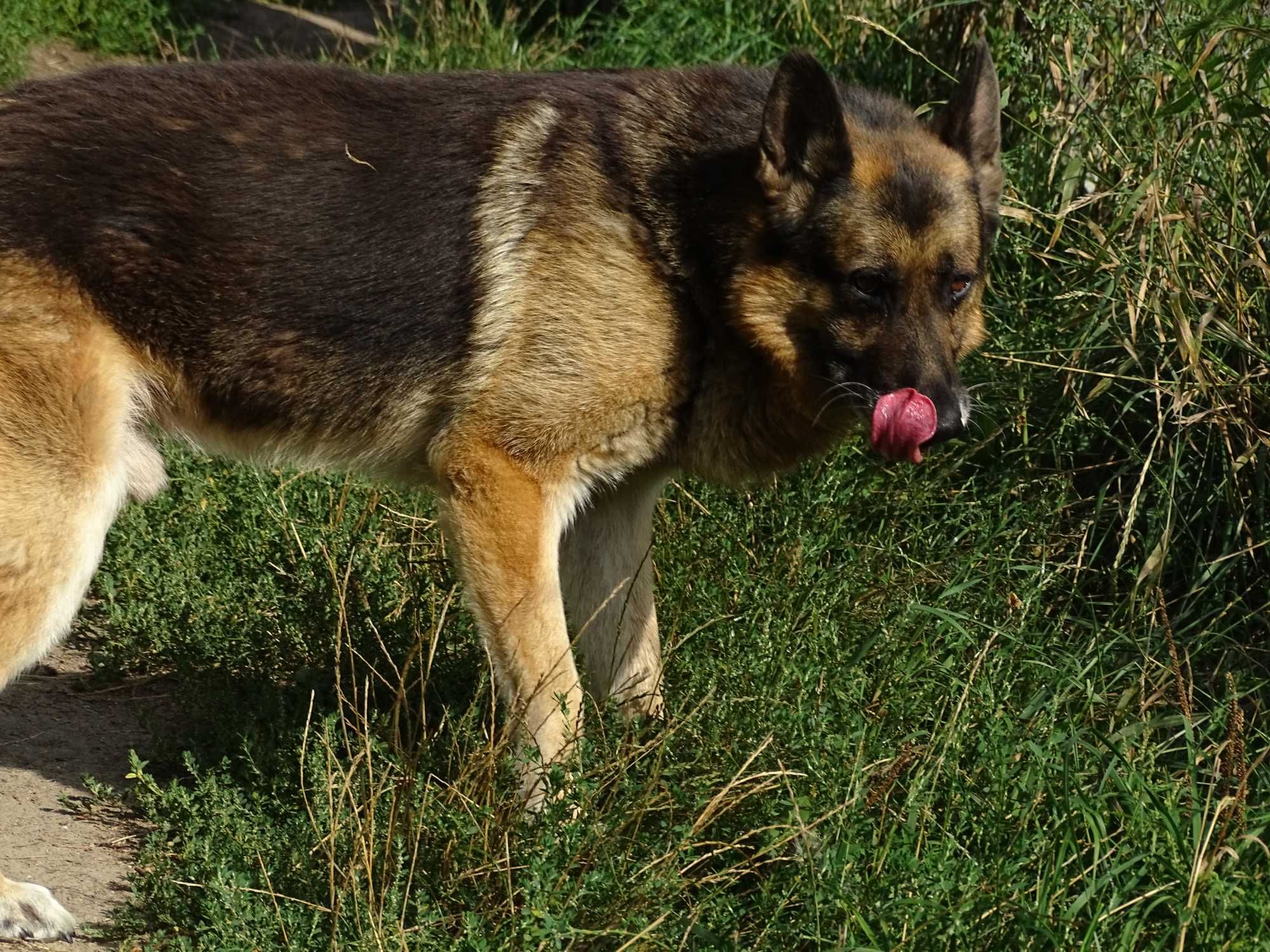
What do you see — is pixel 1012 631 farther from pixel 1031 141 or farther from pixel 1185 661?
pixel 1031 141

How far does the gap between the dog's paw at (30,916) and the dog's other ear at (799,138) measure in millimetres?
2373

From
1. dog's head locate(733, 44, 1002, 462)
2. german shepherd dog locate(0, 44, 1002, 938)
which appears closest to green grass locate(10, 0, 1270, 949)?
german shepherd dog locate(0, 44, 1002, 938)

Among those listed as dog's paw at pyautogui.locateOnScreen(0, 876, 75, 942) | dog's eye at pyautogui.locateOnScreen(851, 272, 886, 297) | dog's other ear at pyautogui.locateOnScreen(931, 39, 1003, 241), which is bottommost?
dog's paw at pyautogui.locateOnScreen(0, 876, 75, 942)

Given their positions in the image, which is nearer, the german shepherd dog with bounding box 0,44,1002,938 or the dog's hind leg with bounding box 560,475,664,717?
the german shepherd dog with bounding box 0,44,1002,938

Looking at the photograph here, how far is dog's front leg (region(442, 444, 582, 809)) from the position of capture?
3.59 metres

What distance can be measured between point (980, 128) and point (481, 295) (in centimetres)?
139

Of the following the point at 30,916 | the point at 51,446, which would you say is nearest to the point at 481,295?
the point at 51,446

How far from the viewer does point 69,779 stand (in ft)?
13.6

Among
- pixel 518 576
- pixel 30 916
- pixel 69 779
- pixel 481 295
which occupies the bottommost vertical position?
pixel 69 779

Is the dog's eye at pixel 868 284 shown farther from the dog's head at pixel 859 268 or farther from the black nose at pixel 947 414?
the black nose at pixel 947 414

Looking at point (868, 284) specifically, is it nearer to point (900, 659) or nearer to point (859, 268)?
point (859, 268)

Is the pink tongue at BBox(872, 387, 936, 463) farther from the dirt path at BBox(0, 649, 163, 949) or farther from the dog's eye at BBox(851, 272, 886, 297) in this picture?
the dirt path at BBox(0, 649, 163, 949)

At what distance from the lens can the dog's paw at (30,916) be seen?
11.1 ft

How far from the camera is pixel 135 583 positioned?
193 inches
